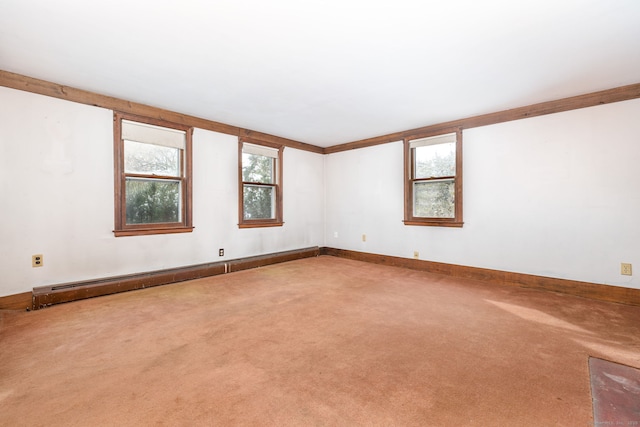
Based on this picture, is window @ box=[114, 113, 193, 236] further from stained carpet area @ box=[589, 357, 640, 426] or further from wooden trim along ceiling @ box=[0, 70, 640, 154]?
stained carpet area @ box=[589, 357, 640, 426]

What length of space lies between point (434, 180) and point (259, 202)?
3108 mm

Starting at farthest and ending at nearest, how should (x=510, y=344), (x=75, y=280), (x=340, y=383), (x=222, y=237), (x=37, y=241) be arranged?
(x=222, y=237) < (x=75, y=280) < (x=37, y=241) < (x=510, y=344) < (x=340, y=383)

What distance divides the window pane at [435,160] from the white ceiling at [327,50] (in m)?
0.84

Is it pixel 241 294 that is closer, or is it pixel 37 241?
pixel 37 241

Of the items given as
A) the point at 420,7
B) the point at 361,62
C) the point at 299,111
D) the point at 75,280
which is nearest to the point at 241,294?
the point at 75,280

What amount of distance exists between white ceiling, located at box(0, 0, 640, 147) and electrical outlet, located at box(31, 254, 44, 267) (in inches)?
76.2

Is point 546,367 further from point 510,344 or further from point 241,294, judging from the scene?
point 241,294

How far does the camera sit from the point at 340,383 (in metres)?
1.70

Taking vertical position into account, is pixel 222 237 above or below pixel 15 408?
above

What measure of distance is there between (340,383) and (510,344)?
145cm

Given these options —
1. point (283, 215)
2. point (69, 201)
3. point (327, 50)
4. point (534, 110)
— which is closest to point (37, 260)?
point (69, 201)

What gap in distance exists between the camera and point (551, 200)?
3627 mm

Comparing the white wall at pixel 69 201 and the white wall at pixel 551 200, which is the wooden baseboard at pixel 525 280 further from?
the white wall at pixel 69 201

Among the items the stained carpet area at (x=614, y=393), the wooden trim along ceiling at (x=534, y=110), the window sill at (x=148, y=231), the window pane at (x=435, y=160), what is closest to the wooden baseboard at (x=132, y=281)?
the window sill at (x=148, y=231)
